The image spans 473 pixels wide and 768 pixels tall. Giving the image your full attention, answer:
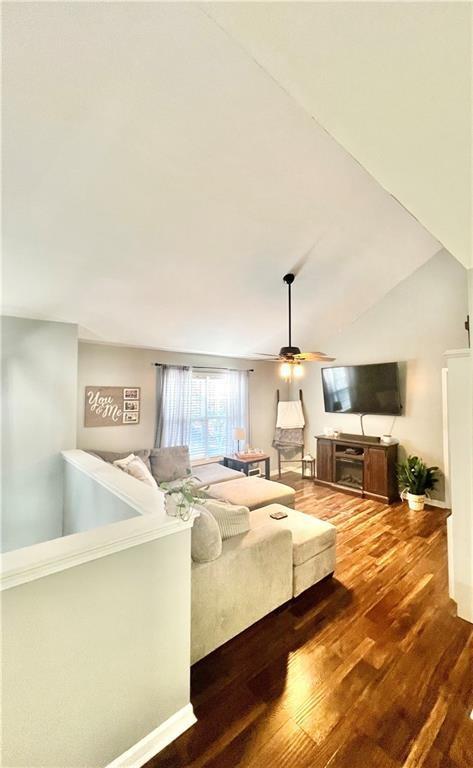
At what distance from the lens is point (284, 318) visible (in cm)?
466

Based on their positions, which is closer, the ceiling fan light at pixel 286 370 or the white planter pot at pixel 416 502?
the ceiling fan light at pixel 286 370

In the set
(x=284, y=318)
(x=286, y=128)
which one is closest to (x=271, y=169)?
(x=286, y=128)

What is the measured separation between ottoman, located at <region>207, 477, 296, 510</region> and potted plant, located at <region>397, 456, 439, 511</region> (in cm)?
185

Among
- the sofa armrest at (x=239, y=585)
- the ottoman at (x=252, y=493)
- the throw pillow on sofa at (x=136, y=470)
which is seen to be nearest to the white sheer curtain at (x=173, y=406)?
the throw pillow on sofa at (x=136, y=470)

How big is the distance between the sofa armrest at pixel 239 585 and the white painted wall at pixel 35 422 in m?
2.32

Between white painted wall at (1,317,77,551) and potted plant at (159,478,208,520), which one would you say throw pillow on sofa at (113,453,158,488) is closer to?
white painted wall at (1,317,77,551)

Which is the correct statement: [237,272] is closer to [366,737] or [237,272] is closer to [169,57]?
[169,57]

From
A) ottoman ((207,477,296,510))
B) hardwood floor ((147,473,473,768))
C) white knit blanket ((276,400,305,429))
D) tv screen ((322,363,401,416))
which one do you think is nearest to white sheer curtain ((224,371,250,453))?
white knit blanket ((276,400,305,429))

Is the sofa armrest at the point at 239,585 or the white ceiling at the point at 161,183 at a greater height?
the white ceiling at the point at 161,183

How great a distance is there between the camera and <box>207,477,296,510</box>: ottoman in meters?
3.49

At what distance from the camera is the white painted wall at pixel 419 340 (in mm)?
4316

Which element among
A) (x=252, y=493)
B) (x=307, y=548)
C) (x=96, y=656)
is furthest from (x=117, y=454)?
(x=96, y=656)

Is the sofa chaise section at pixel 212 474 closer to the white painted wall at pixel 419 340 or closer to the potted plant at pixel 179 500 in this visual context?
the white painted wall at pixel 419 340

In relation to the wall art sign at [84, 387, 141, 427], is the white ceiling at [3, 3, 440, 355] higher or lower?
higher
